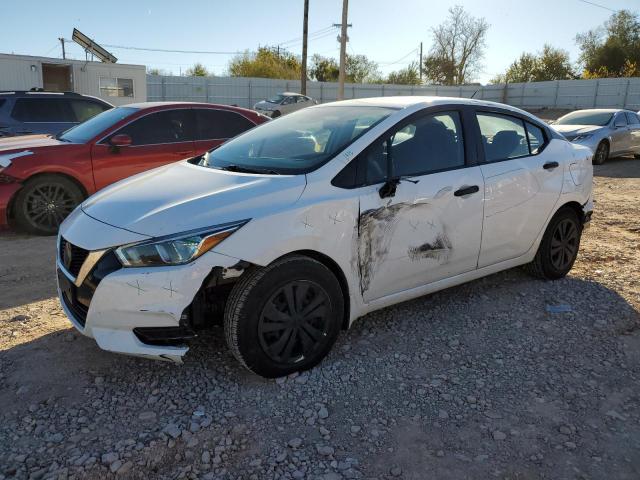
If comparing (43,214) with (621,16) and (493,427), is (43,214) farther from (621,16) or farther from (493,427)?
(621,16)

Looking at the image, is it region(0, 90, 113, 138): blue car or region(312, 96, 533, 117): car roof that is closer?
region(312, 96, 533, 117): car roof

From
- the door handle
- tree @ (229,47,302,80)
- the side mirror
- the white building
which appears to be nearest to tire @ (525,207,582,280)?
the door handle

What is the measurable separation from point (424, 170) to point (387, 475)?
1.97 m

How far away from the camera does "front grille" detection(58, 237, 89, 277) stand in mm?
2934

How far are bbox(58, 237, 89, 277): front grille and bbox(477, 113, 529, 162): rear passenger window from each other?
9.24ft

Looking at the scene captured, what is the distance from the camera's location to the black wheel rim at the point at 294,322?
2.96m

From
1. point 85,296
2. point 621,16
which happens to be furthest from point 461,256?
point 621,16

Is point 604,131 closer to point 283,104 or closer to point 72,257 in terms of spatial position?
point 72,257

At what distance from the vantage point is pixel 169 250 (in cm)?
274

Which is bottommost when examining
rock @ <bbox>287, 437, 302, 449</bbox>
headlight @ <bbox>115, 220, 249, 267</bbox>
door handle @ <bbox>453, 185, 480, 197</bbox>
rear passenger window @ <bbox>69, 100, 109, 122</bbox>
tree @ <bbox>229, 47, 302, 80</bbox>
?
rock @ <bbox>287, 437, 302, 449</bbox>

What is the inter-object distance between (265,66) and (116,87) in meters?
32.1

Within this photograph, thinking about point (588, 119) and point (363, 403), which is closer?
point (363, 403)

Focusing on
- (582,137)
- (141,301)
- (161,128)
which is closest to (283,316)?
(141,301)

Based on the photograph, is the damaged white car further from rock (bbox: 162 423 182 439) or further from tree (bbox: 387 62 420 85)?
tree (bbox: 387 62 420 85)
